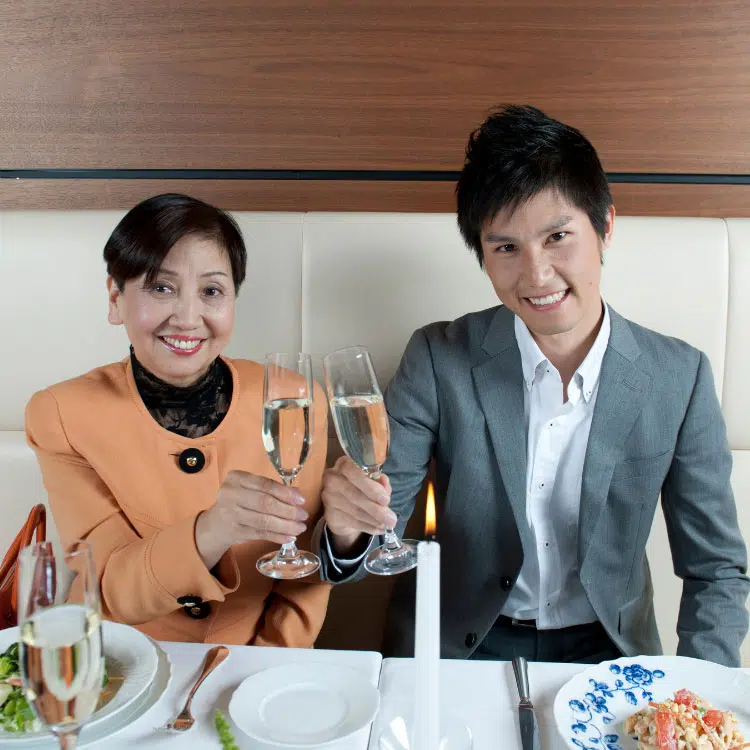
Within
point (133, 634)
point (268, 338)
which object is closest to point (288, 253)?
point (268, 338)

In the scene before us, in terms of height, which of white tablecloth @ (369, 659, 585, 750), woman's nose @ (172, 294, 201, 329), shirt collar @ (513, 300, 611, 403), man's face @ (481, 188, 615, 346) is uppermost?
man's face @ (481, 188, 615, 346)

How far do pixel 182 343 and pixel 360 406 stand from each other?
18.8 inches

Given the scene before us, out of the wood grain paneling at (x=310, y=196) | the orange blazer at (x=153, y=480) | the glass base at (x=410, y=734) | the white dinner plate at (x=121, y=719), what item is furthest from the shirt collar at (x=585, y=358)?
the white dinner plate at (x=121, y=719)

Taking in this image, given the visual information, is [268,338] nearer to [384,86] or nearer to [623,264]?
[384,86]

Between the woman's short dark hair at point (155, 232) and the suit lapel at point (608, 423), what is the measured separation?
72cm

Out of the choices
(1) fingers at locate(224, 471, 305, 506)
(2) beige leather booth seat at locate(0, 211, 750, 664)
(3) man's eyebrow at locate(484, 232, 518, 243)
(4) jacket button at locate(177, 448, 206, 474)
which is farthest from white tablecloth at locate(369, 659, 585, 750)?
(2) beige leather booth seat at locate(0, 211, 750, 664)

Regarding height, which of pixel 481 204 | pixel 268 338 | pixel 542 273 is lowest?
pixel 268 338

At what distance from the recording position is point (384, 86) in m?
1.91

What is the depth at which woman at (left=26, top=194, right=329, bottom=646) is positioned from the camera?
1.38 metres

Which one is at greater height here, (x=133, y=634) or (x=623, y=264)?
(x=623, y=264)

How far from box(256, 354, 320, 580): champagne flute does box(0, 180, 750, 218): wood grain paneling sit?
3.39ft

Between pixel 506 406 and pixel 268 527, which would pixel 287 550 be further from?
pixel 506 406

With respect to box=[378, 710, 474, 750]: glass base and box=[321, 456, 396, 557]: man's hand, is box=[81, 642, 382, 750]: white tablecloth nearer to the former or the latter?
box=[378, 710, 474, 750]: glass base

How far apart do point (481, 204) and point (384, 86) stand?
61cm
